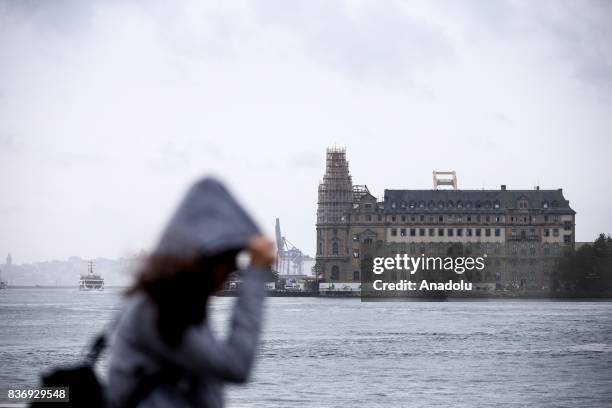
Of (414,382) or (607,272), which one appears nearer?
(414,382)

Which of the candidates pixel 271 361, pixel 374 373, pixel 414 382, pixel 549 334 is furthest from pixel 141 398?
pixel 549 334

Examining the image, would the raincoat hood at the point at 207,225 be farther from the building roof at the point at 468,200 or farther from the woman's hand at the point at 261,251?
the building roof at the point at 468,200

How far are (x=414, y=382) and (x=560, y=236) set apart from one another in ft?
379

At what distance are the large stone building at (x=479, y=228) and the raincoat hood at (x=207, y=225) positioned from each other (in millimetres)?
137972

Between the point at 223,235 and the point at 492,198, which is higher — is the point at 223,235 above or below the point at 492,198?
below

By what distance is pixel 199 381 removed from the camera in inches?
129

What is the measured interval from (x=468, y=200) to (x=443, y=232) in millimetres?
5599

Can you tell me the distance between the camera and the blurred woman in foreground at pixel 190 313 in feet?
10.2

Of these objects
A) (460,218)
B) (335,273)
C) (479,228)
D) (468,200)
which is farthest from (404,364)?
(335,273)

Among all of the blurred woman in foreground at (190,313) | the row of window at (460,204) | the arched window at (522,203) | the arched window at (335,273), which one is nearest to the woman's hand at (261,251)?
the blurred woman in foreground at (190,313)

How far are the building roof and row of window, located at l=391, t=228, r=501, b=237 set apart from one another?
96.3 inches

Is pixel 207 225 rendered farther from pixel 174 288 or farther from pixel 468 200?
pixel 468 200

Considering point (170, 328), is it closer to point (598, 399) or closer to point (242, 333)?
point (242, 333)

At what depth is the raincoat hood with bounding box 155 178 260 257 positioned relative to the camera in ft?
10.2
